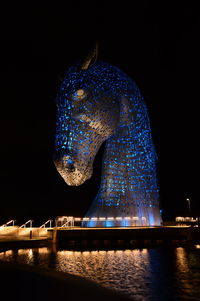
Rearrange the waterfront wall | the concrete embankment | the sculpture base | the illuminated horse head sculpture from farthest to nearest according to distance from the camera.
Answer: the waterfront wall, the sculpture base, the illuminated horse head sculpture, the concrete embankment

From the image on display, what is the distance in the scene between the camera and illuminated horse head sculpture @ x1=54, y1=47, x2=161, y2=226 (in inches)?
498

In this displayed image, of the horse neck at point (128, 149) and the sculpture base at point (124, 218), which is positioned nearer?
the sculpture base at point (124, 218)

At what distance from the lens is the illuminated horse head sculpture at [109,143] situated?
1264 centimetres

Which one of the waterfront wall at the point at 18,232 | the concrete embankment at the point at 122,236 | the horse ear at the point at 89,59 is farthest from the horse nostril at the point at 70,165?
the waterfront wall at the point at 18,232

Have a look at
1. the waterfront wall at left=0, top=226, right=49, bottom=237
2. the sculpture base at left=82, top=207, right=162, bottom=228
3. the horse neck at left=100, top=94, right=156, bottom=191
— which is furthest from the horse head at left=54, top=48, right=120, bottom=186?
the waterfront wall at left=0, top=226, right=49, bottom=237

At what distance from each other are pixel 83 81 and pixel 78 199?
1063 inches

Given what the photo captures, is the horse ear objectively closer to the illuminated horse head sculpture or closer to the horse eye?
the illuminated horse head sculpture

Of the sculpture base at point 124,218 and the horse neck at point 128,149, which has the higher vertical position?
the horse neck at point 128,149

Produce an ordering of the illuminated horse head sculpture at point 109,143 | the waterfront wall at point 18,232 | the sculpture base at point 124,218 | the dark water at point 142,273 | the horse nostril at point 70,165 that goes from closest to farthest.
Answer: the dark water at point 142,273 → the horse nostril at point 70,165 → the illuminated horse head sculpture at point 109,143 → the sculpture base at point 124,218 → the waterfront wall at point 18,232

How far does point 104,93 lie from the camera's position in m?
13.2

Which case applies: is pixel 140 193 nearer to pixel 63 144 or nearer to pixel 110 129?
pixel 110 129

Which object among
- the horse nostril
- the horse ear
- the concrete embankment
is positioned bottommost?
the concrete embankment

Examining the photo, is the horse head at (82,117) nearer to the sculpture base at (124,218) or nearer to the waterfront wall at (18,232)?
the sculpture base at (124,218)

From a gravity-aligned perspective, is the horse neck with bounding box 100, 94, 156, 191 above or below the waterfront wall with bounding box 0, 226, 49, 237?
above
